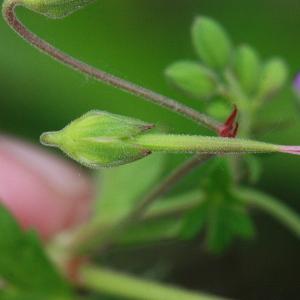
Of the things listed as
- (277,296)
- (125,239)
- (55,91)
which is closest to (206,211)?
(125,239)

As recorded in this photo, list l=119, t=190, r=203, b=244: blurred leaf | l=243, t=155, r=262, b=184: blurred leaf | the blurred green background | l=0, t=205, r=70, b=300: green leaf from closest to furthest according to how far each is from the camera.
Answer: l=243, t=155, r=262, b=184: blurred leaf < l=0, t=205, r=70, b=300: green leaf < l=119, t=190, r=203, b=244: blurred leaf < the blurred green background

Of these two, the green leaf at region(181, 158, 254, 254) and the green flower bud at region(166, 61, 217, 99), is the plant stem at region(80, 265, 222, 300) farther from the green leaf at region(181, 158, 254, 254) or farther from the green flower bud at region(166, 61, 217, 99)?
the green flower bud at region(166, 61, 217, 99)

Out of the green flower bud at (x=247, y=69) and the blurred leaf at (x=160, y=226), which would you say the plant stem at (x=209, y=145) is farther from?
the blurred leaf at (x=160, y=226)

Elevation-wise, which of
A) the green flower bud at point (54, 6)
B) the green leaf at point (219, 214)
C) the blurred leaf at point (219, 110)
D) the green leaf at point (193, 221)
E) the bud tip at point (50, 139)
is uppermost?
the blurred leaf at point (219, 110)

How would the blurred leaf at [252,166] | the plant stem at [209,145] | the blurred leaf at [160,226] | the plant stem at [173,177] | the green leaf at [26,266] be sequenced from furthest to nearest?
the blurred leaf at [160,226] → the green leaf at [26,266] → the blurred leaf at [252,166] → the plant stem at [173,177] → the plant stem at [209,145]

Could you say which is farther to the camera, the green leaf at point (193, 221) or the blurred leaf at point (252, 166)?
the green leaf at point (193, 221)

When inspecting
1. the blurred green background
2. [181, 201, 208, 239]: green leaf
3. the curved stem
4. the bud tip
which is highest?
the blurred green background

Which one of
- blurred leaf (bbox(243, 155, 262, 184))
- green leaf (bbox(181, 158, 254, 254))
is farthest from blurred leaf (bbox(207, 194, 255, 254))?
blurred leaf (bbox(243, 155, 262, 184))

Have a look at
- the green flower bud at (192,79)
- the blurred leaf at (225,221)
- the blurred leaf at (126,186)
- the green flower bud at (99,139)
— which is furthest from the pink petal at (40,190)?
the green flower bud at (99,139)
